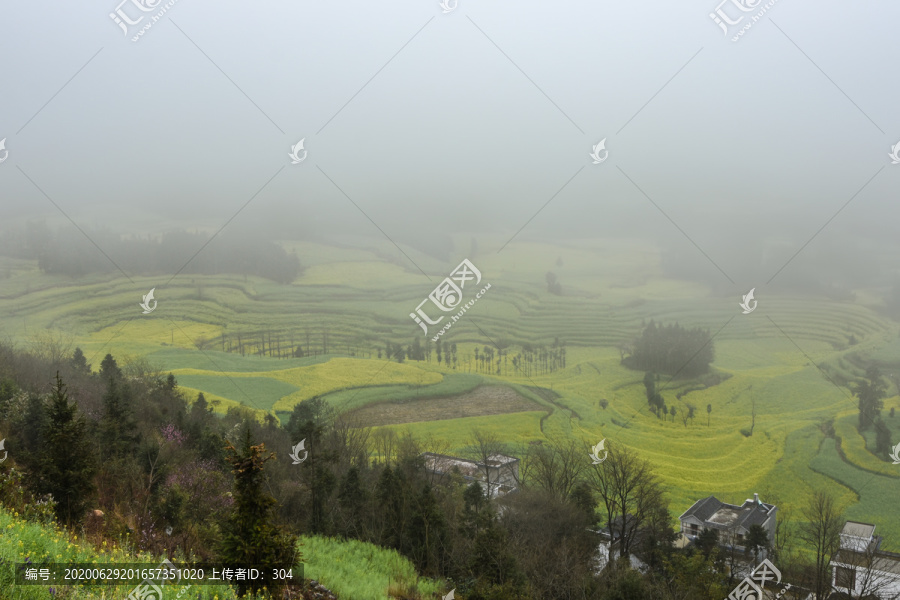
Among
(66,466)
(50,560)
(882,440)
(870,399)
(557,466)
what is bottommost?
(557,466)

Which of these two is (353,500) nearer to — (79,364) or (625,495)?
(625,495)

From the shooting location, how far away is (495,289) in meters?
46.5

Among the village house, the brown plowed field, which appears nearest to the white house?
the village house

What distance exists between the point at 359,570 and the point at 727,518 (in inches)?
760

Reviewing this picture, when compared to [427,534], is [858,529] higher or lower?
lower

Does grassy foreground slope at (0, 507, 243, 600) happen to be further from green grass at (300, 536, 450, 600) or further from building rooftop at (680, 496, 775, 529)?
building rooftop at (680, 496, 775, 529)

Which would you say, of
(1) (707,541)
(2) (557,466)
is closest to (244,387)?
(2) (557,466)

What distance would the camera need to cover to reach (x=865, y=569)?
1902 centimetres

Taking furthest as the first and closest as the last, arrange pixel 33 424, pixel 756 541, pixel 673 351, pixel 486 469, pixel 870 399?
pixel 673 351 < pixel 870 399 < pixel 486 469 < pixel 756 541 < pixel 33 424

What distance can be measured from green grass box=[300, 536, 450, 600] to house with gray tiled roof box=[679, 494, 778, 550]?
14290mm

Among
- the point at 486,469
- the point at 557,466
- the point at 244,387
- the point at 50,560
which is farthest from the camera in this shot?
the point at 244,387

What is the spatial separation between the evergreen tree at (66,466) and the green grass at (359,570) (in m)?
4.45

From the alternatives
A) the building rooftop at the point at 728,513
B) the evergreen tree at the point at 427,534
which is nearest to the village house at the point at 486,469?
the building rooftop at the point at 728,513

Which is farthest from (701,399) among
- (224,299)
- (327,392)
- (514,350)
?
(224,299)
